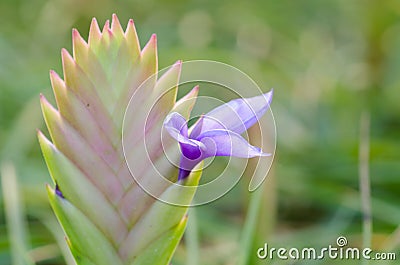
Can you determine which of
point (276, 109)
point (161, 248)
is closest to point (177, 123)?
point (161, 248)

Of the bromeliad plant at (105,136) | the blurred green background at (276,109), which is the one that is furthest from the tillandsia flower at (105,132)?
the blurred green background at (276,109)

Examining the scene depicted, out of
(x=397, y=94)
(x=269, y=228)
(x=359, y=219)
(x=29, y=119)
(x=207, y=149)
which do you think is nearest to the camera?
(x=207, y=149)

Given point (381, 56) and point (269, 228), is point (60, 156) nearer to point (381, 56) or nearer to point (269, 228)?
point (269, 228)

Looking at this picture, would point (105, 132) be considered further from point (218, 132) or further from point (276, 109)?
point (276, 109)

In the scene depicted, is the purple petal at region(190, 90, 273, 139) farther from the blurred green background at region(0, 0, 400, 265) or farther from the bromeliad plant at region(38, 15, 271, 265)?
the blurred green background at region(0, 0, 400, 265)

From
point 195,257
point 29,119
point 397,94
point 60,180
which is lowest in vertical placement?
point 60,180

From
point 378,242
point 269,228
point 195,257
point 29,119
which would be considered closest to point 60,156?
point 195,257

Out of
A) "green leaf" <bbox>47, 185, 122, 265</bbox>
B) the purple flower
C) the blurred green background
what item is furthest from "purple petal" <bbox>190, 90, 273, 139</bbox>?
the blurred green background

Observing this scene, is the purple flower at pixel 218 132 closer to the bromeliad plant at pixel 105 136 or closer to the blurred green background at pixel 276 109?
the bromeliad plant at pixel 105 136
